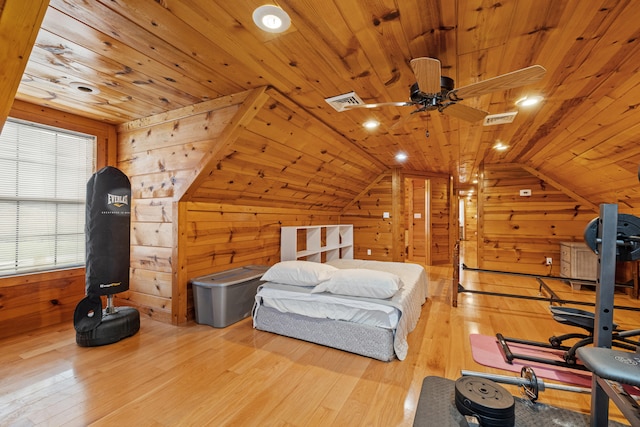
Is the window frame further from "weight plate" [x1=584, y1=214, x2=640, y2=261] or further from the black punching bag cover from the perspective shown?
"weight plate" [x1=584, y1=214, x2=640, y2=261]

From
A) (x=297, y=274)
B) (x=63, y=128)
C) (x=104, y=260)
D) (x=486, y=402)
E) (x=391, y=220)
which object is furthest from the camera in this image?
(x=391, y=220)

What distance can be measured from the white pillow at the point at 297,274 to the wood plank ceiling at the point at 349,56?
1.59 meters

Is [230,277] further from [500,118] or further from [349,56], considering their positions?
[500,118]

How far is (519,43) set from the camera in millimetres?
1694

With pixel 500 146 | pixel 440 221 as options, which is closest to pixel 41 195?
pixel 500 146

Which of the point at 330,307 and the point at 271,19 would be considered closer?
the point at 271,19

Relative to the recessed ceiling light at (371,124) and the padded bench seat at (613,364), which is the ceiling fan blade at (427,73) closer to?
the recessed ceiling light at (371,124)

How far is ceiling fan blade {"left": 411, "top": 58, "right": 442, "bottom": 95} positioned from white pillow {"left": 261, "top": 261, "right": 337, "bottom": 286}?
1799 millimetres

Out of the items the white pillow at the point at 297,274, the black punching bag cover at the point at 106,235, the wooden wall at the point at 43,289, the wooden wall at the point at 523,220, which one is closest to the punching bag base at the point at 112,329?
the black punching bag cover at the point at 106,235

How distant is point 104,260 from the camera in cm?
249

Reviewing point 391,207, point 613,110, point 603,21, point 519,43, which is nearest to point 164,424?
point 519,43

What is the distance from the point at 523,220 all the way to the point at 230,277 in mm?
5304

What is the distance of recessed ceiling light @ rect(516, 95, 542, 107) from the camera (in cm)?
245

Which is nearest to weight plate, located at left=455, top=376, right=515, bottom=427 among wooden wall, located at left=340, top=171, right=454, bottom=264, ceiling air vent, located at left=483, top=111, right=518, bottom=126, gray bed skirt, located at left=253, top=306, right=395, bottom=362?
gray bed skirt, located at left=253, top=306, right=395, bottom=362
